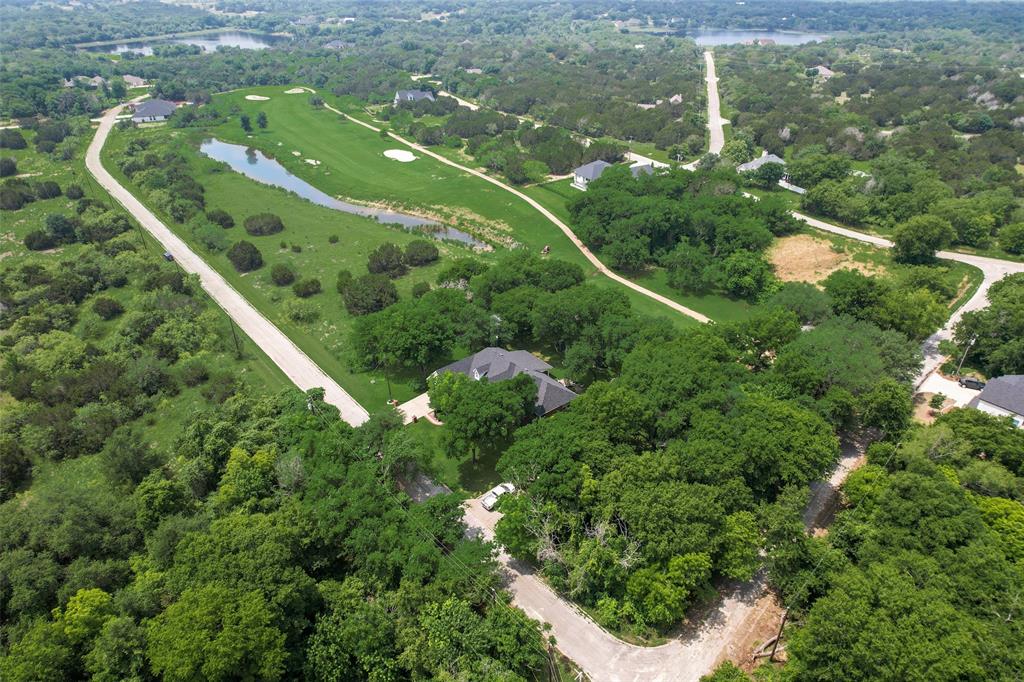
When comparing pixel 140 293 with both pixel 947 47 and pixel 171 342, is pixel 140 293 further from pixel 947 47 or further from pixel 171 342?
pixel 947 47

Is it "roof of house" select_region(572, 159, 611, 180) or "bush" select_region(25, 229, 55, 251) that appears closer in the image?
"bush" select_region(25, 229, 55, 251)

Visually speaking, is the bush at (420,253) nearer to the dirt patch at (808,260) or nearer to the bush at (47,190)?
the dirt patch at (808,260)

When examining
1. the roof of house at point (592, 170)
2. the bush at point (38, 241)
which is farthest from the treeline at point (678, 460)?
the bush at point (38, 241)

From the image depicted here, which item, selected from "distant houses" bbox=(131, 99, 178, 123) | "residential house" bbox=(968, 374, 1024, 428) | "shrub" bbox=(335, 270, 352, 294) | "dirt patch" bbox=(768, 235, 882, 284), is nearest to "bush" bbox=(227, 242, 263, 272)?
"shrub" bbox=(335, 270, 352, 294)

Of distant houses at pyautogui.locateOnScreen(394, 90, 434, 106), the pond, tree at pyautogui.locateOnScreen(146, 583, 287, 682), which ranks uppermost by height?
tree at pyautogui.locateOnScreen(146, 583, 287, 682)

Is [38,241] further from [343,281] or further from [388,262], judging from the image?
[388,262]

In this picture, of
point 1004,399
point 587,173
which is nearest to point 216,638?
point 1004,399

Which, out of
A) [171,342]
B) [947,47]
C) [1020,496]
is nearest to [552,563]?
[1020,496]

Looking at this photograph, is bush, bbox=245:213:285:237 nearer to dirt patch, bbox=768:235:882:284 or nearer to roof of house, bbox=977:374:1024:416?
dirt patch, bbox=768:235:882:284
